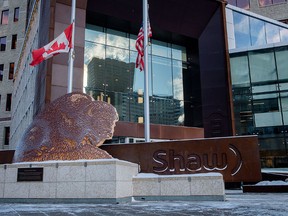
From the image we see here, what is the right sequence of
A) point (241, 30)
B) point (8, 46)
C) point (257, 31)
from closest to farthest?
point (241, 30) → point (257, 31) → point (8, 46)

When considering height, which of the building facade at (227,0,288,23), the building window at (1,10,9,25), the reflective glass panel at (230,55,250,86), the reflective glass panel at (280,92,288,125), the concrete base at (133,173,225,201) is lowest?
the concrete base at (133,173,225,201)

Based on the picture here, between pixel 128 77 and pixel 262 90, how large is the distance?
1169cm

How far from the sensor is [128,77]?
24.7 meters

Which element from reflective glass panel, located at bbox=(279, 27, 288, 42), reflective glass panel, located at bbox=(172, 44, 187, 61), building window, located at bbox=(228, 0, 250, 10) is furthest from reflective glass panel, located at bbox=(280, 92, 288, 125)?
building window, located at bbox=(228, 0, 250, 10)

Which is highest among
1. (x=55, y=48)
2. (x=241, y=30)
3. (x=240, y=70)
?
(x=241, y=30)

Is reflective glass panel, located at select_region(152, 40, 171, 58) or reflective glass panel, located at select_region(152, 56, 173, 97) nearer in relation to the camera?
reflective glass panel, located at select_region(152, 56, 173, 97)

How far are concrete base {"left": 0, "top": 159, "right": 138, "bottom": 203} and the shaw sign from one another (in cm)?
225

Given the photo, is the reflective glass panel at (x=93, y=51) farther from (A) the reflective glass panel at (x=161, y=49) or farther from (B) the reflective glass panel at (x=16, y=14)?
(B) the reflective glass panel at (x=16, y=14)

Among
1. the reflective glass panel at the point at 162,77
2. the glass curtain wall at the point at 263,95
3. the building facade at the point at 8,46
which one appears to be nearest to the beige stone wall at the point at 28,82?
the building facade at the point at 8,46

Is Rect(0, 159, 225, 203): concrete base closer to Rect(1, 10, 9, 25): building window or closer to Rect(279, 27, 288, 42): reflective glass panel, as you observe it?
Rect(279, 27, 288, 42): reflective glass panel

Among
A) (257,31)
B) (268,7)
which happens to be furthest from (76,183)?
(268,7)

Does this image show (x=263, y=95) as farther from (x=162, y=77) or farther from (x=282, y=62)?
(x=162, y=77)

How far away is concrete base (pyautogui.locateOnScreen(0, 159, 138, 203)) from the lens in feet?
34.1

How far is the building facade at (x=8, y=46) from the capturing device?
42.6m
